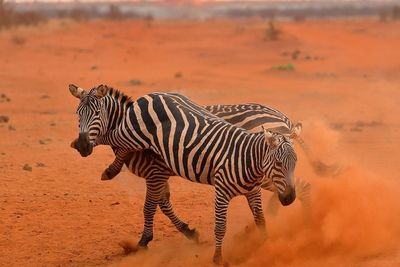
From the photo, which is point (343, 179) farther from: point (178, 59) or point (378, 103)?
point (178, 59)

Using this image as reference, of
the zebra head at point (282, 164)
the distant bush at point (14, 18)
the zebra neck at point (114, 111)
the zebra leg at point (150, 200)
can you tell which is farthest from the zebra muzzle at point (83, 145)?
the distant bush at point (14, 18)

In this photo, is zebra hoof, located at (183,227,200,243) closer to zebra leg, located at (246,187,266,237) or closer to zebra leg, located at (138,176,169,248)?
zebra leg, located at (138,176,169,248)

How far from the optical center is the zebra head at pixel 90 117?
286 inches

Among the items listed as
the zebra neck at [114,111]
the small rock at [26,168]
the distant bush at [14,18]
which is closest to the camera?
the zebra neck at [114,111]

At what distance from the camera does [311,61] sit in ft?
104

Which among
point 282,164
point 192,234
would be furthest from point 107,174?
point 282,164

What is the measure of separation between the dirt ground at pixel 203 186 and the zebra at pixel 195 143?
67 cm

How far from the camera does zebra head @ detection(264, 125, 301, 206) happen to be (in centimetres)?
611

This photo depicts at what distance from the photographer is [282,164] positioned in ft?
20.2

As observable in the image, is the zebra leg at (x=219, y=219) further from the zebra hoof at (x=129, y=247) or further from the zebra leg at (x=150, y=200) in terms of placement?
the zebra hoof at (x=129, y=247)

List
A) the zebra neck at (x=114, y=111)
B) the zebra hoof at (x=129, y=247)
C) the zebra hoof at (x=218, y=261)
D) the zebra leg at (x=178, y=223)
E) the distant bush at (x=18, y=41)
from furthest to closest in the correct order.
A: the distant bush at (x=18, y=41) → the zebra leg at (x=178, y=223) → the zebra hoof at (x=129, y=247) → the zebra neck at (x=114, y=111) → the zebra hoof at (x=218, y=261)

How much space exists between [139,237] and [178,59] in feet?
85.2

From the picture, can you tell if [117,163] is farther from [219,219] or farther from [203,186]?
[203,186]

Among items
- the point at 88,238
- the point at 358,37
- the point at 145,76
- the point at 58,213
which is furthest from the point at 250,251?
the point at 358,37
